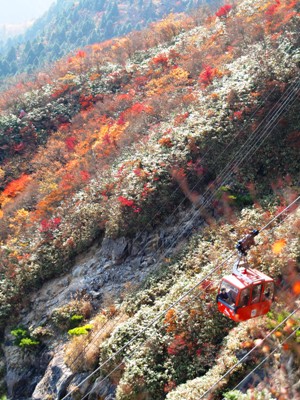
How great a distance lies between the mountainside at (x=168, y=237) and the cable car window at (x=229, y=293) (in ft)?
2.86

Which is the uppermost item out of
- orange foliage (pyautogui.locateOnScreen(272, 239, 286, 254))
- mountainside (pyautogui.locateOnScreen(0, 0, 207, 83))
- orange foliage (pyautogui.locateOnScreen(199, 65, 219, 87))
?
mountainside (pyautogui.locateOnScreen(0, 0, 207, 83))

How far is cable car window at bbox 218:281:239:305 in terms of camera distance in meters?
10.6

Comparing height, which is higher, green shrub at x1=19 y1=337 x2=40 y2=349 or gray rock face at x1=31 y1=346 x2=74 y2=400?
green shrub at x1=19 y1=337 x2=40 y2=349

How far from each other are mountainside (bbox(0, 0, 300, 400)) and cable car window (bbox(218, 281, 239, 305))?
2.86ft

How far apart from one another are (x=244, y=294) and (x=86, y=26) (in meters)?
163

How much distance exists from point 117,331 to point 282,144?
11079mm

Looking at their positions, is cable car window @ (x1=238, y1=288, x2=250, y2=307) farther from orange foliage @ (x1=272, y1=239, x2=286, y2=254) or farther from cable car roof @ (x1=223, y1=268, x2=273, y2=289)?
orange foliage @ (x1=272, y1=239, x2=286, y2=254)

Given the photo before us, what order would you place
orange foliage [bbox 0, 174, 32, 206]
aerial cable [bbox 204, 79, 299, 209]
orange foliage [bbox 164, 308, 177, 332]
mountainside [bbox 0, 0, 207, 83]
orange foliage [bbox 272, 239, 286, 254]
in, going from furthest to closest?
mountainside [bbox 0, 0, 207, 83]
orange foliage [bbox 0, 174, 32, 206]
aerial cable [bbox 204, 79, 299, 209]
orange foliage [bbox 164, 308, 177, 332]
orange foliage [bbox 272, 239, 286, 254]

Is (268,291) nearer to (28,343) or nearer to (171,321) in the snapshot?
(171,321)

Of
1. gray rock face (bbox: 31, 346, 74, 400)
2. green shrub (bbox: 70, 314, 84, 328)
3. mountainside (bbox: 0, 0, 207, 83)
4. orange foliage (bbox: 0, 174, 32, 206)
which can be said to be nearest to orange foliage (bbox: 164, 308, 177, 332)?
gray rock face (bbox: 31, 346, 74, 400)

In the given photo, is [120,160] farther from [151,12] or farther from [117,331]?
[151,12]

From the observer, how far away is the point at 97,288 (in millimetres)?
19250

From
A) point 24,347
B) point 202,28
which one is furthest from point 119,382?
point 202,28

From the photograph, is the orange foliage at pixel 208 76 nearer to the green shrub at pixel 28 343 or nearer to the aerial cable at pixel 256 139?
the aerial cable at pixel 256 139
